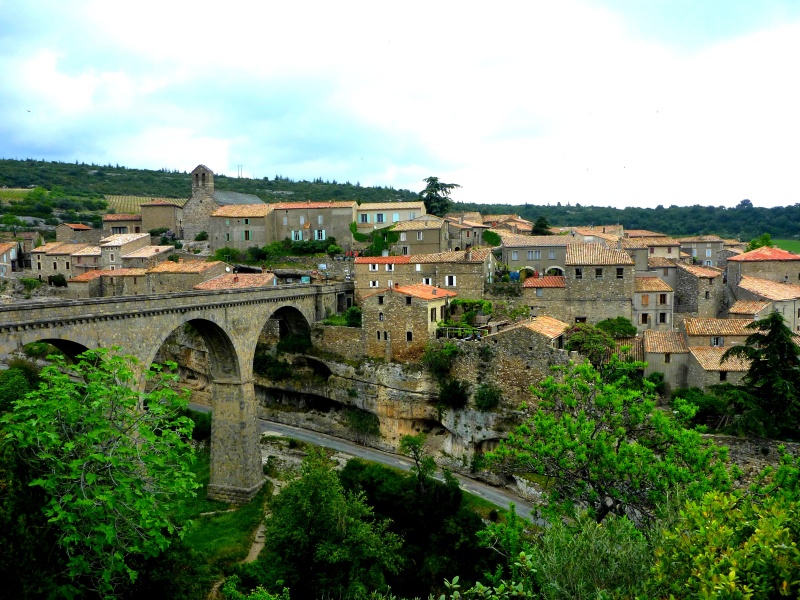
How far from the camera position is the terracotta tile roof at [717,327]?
3594cm

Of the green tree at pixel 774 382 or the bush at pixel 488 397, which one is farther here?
the bush at pixel 488 397

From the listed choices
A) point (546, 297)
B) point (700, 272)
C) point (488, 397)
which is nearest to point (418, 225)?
point (546, 297)

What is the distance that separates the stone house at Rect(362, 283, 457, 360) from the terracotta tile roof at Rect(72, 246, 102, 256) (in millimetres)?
37694

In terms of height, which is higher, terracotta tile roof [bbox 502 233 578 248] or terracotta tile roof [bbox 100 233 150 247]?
terracotta tile roof [bbox 100 233 150 247]

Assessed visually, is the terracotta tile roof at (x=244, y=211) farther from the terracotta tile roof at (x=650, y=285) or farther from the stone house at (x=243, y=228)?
the terracotta tile roof at (x=650, y=285)

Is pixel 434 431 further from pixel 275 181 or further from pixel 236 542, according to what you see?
pixel 275 181

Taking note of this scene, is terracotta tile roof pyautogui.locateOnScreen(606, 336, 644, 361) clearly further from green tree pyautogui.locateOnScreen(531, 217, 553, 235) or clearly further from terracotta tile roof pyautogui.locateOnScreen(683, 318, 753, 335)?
green tree pyautogui.locateOnScreen(531, 217, 553, 235)

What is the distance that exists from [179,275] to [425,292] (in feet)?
79.6

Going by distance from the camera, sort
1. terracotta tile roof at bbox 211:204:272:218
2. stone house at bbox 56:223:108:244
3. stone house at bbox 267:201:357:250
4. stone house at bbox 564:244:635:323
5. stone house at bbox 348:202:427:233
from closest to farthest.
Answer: stone house at bbox 564:244:635:323 < stone house at bbox 267:201:357:250 < terracotta tile roof at bbox 211:204:272:218 < stone house at bbox 348:202:427:233 < stone house at bbox 56:223:108:244

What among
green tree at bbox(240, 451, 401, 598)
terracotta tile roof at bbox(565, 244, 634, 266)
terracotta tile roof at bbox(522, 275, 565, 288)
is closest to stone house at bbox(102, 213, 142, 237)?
terracotta tile roof at bbox(522, 275, 565, 288)

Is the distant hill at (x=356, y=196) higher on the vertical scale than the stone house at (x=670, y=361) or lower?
higher

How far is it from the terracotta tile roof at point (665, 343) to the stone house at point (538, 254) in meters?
15.0

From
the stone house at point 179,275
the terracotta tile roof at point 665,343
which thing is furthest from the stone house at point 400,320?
the stone house at point 179,275

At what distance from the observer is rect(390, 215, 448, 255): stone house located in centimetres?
5684
